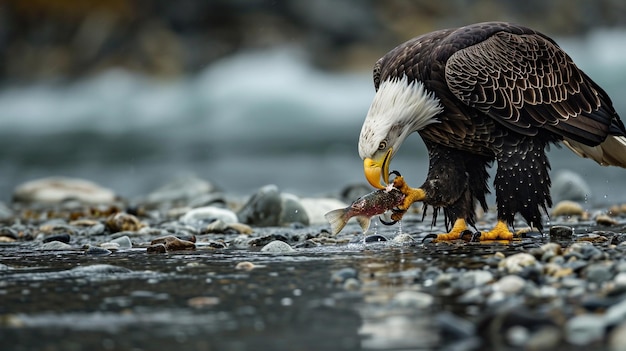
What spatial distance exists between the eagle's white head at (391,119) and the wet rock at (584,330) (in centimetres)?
277

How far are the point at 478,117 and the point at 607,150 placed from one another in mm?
1472

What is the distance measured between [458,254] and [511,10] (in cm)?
1551

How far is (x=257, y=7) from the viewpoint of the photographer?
20.0 meters

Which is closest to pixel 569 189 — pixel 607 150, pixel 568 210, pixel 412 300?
pixel 568 210

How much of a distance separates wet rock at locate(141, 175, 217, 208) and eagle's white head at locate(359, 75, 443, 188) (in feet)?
19.9

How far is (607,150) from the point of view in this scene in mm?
7027

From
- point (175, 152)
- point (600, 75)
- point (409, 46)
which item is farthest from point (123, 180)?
point (409, 46)

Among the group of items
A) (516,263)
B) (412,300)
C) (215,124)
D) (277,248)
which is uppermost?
(215,124)

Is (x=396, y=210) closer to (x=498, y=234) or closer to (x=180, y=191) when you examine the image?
(x=498, y=234)

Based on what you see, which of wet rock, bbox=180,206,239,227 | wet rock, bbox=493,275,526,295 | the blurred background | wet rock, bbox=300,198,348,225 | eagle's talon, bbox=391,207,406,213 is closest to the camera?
wet rock, bbox=493,275,526,295

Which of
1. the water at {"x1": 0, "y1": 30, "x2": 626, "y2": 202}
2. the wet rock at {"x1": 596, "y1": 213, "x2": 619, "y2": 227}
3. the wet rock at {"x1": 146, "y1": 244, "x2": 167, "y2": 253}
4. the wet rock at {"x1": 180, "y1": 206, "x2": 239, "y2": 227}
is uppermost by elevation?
the water at {"x1": 0, "y1": 30, "x2": 626, "y2": 202}

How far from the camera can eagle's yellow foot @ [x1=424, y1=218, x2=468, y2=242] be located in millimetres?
6230

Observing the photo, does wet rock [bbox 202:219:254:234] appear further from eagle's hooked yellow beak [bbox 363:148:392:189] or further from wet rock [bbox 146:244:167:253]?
eagle's hooked yellow beak [bbox 363:148:392:189]

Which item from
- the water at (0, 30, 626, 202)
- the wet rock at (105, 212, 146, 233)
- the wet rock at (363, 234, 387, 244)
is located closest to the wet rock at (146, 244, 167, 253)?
the wet rock at (363, 234, 387, 244)
